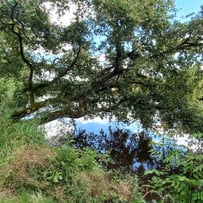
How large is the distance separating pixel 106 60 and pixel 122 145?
95.4 inches

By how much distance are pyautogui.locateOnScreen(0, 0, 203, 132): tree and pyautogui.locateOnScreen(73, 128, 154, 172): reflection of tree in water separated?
0.78 m

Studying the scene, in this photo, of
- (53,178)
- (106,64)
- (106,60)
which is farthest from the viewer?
(106,64)

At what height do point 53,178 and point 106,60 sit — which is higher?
point 106,60

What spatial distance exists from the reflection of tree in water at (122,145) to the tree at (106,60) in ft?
2.56

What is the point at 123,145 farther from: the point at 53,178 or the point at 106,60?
the point at 53,178

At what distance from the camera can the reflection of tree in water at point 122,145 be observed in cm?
885

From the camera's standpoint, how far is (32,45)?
360 inches

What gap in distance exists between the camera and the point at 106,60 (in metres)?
9.81

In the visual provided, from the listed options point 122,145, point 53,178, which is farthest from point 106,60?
point 53,178

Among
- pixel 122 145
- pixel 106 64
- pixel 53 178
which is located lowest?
pixel 53 178

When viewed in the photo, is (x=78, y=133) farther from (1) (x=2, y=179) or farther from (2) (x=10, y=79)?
(1) (x=2, y=179)

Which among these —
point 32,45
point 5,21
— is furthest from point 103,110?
point 5,21

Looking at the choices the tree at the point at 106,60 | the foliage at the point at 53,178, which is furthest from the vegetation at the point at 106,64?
the foliage at the point at 53,178

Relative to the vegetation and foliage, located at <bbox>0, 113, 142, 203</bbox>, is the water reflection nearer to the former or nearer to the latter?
the vegetation
